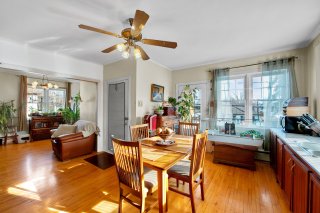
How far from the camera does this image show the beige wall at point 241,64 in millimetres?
2855

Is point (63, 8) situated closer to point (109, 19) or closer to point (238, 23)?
point (109, 19)

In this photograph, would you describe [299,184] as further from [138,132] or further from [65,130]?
[65,130]

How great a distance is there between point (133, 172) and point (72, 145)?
2.67m

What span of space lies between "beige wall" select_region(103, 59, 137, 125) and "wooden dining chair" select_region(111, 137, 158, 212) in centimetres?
188

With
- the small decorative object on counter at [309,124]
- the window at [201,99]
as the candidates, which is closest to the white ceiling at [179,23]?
the window at [201,99]

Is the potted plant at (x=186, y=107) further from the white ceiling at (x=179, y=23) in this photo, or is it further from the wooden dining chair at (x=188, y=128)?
the white ceiling at (x=179, y=23)

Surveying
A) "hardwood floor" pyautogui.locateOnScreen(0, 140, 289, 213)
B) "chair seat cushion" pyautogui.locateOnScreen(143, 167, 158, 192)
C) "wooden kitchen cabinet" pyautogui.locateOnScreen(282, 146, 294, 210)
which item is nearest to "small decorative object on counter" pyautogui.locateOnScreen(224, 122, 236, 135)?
"hardwood floor" pyautogui.locateOnScreen(0, 140, 289, 213)

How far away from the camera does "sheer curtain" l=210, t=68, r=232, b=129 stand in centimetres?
368

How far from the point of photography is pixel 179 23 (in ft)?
6.81

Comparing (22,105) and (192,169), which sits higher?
(22,105)

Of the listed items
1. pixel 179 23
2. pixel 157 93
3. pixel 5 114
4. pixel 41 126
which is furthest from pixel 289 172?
pixel 5 114

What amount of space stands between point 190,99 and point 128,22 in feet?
8.15

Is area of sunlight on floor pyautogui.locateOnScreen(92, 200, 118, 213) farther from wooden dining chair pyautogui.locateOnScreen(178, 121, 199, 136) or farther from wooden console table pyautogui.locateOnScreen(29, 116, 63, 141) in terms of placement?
wooden console table pyautogui.locateOnScreen(29, 116, 63, 141)

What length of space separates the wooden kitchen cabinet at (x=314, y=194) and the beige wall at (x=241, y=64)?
8.37ft
